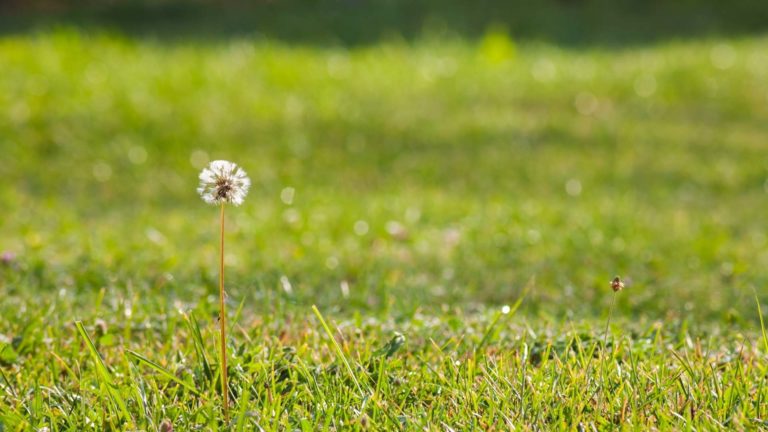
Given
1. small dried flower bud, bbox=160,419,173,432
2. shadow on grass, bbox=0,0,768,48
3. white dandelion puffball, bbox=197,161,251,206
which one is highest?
shadow on grass, bbox=0,0,768,48

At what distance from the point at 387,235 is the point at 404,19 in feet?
33.9

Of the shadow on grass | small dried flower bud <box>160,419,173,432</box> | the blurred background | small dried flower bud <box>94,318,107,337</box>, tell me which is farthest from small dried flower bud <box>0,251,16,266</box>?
the shadow on grass

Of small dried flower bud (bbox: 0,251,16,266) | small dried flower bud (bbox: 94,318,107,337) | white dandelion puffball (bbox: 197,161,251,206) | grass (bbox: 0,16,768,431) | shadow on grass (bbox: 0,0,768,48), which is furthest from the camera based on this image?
shadow on grass (bbox: 0,0,768,48)

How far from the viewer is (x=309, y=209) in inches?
218

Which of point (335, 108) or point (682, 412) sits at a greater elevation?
point (335, 108)

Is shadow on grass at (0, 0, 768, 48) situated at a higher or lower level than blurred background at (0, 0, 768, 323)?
higher

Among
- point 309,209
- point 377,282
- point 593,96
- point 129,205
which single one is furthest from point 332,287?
point 593,96

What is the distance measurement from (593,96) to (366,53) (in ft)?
10.0

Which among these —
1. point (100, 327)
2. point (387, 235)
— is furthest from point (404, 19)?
point (100, 327)

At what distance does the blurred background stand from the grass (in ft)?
0.11

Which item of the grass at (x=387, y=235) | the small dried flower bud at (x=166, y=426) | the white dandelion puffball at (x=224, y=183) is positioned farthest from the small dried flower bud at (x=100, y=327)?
the white dandelion puffball at (x=224, y=183)

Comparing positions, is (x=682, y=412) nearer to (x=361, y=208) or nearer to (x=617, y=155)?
(x=361, y=208)

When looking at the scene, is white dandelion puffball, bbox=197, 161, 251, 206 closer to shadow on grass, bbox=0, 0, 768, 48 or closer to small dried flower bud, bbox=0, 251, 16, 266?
small dried flower bud, bbox=0, 251, 16, 266

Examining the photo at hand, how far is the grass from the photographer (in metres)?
2.14
